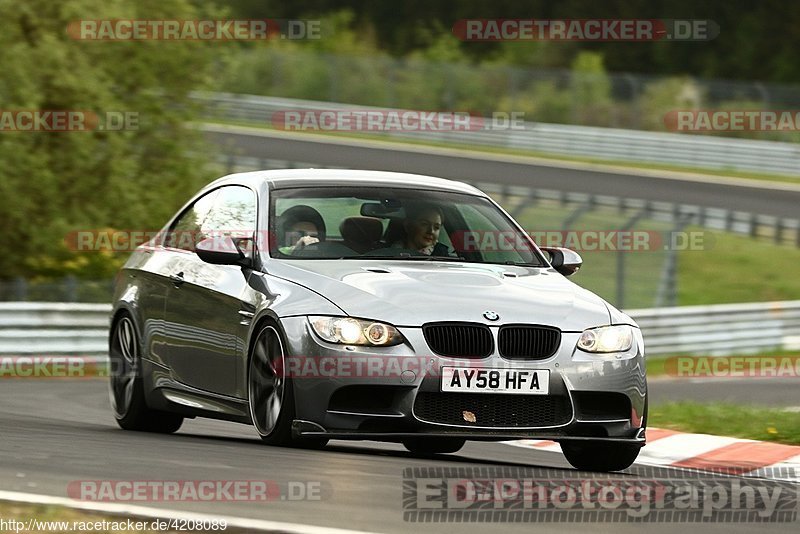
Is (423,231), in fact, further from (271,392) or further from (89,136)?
(89,136)

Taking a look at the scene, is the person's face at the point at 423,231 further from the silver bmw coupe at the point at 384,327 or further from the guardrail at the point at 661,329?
the guardrail at the point at 661,329

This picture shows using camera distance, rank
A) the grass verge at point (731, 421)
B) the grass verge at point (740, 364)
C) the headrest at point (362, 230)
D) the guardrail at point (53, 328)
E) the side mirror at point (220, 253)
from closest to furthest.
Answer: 1. the side mirror at point (220, 253)
2. the headrest at point (362, 230)
3. the grass verge at point (731, 421)
4. the guardrail at point (53, 328)
5. the grass verge at point (740, 364)

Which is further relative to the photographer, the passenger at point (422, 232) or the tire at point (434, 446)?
the passenger at point (422, 232)

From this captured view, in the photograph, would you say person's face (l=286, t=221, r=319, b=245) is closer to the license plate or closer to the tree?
the license plate

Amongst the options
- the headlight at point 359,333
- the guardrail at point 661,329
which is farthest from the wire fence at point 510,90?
the headlight at point 359,333

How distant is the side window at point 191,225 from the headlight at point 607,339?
105 inches

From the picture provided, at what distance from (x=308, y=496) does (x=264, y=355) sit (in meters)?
1.97

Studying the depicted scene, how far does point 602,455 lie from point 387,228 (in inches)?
66.1

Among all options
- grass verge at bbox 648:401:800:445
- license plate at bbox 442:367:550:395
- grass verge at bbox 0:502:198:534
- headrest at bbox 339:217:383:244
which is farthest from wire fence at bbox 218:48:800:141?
grass verge at bbox 0:502:198:534

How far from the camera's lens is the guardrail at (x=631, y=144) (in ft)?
135

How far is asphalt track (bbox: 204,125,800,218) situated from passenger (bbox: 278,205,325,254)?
84.6 feet

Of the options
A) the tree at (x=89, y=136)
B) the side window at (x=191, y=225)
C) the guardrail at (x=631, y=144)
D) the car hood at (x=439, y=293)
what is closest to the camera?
the car hood at (x=439, y=293)

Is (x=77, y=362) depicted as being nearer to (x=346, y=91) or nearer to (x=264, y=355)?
(x=264, y=355)

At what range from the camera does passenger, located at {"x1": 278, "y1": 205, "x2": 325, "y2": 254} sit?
9.07 m
